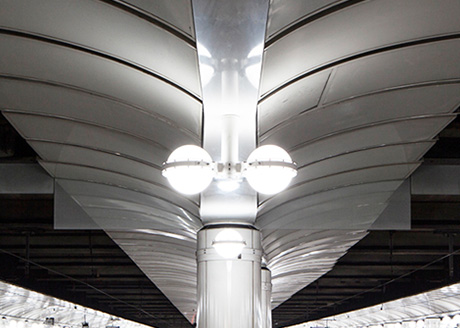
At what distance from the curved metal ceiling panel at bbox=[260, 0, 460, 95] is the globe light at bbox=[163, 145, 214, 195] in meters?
0.83

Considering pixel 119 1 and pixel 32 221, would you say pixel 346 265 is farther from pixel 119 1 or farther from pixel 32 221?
pixel 119 1

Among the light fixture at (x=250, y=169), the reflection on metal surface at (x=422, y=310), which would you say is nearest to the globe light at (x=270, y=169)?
the light fixture at (x=250, y=169)

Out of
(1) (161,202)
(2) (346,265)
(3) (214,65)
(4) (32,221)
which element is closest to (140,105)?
(3) (214,65)

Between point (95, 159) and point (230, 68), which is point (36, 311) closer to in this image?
point (95, 159)

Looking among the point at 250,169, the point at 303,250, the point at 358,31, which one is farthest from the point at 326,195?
the point at 303,250

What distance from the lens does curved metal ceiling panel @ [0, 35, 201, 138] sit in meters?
5.01

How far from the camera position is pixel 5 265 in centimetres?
1827

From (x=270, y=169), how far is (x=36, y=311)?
92.6 ft

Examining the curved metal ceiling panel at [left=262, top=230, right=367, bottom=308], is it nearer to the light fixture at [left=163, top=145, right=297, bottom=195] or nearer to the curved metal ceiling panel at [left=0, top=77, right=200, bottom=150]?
the curved metal ceiling panel at [left=0, top=77, right=200, bottom=150]

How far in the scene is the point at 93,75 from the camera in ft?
17.9

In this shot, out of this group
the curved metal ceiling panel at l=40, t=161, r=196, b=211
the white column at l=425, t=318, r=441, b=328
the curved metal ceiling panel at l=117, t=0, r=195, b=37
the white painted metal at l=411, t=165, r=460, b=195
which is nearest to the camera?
the curved metal ceiling panel at l=117, t=0, r=195, b=37

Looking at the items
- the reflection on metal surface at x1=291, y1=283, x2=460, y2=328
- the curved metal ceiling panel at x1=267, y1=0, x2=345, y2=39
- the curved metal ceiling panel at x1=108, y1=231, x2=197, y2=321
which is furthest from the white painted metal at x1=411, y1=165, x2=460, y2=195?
the reflection on metal surface at x1=291, y1=283, x2=460, y2=328

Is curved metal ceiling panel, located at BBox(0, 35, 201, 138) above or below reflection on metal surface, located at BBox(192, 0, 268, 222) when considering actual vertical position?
above

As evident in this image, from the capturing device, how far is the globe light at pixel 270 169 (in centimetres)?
515
